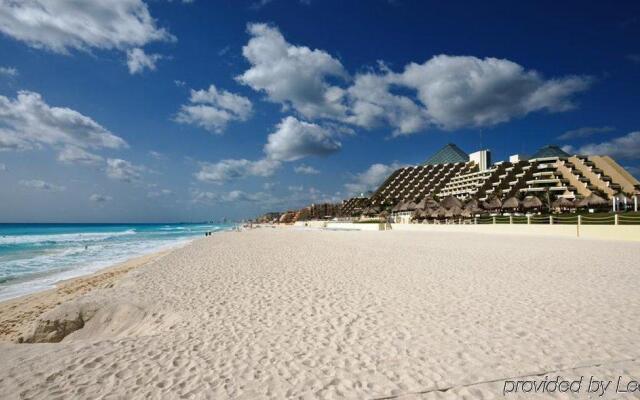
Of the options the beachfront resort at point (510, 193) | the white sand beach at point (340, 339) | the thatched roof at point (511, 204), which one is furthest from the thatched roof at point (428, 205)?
the white sand beach at point (340, 339)

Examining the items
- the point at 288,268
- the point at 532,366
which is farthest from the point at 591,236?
the point at 532,366

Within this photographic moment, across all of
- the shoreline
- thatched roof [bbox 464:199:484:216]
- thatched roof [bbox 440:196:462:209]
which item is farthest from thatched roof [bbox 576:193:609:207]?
the shoreline

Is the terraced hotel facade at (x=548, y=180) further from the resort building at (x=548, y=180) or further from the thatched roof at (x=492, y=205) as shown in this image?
the thatched roof at (x=492, y=205)

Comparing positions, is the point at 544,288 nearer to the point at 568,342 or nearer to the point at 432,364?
the point at 568,342

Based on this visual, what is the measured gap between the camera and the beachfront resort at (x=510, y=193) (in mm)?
37344

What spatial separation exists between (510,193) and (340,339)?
67.8 m

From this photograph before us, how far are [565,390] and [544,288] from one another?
457cm

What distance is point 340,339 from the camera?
4523 millimetres

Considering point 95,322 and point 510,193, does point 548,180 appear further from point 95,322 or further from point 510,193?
point 95,322

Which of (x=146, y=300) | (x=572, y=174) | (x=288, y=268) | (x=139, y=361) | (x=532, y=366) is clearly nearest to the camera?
(x=532, y=366)

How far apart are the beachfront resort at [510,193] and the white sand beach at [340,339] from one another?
16841mm

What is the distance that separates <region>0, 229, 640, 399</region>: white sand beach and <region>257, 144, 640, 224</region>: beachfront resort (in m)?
16.8

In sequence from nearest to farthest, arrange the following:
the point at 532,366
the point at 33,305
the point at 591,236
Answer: the point at 532,366 → the point at 33,305 → the point at 591,236

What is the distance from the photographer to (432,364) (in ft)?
12.2
